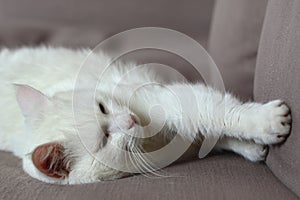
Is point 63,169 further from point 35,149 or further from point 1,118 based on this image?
point 1,118

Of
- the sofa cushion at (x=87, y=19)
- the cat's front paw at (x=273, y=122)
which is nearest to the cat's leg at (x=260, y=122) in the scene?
the cat's front paw at (x=273, y=122)

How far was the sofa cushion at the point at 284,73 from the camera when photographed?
939 mm

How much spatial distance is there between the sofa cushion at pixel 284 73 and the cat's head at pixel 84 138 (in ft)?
0.99

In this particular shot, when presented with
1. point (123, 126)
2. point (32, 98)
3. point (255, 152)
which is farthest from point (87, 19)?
point (255, 152)

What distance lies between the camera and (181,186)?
0.96 meters

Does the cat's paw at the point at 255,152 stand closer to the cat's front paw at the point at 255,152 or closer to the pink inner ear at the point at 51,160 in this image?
the cat's front paw at the point at 255,152

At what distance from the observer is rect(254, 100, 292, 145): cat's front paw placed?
0.98 meters

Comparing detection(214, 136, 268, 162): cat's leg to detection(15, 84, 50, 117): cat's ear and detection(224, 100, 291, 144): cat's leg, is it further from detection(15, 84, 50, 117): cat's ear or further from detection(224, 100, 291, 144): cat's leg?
detection(15, 84, 50, 117): cat's ear

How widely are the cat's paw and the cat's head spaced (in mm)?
244

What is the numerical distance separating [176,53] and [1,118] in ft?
2.41

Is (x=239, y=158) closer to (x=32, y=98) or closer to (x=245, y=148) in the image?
(x=245, y=148)

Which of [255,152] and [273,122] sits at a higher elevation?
[273,122]

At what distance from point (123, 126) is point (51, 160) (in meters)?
0.17

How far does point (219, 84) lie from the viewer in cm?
135
